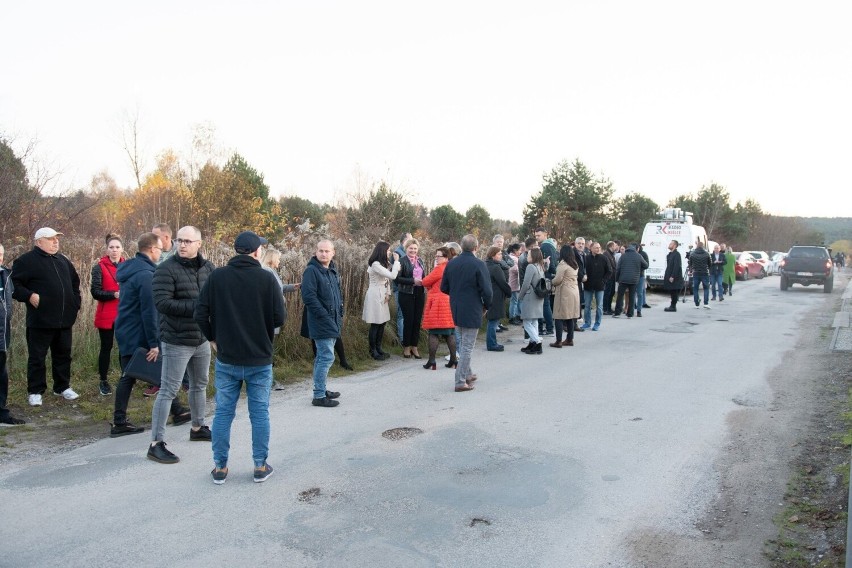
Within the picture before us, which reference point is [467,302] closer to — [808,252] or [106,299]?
[106,299]

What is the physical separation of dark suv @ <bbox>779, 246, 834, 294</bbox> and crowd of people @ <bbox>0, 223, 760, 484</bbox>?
60.8 feet

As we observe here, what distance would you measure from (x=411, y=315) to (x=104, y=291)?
4.61 metres

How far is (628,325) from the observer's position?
14.7m

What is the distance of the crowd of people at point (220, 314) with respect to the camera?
4.90 meters

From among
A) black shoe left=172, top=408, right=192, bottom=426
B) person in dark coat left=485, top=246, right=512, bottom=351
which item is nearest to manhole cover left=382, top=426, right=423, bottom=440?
black shoe left=172, top=408, right=192, bottom=426

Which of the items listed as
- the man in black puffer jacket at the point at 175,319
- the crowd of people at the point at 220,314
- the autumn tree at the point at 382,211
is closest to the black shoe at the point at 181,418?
the crowd of people at the point at 220,314

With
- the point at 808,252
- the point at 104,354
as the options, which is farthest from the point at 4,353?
the point at 808,252

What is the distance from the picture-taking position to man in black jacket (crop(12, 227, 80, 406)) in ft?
23.1

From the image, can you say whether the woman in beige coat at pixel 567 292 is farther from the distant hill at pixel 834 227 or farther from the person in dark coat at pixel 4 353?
the distant hill at pixel 834 227

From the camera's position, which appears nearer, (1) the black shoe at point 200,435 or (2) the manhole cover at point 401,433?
(1) the black shoe at point 200,435

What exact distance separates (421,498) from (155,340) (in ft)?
9.58

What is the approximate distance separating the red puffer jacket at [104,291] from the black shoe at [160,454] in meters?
2.82

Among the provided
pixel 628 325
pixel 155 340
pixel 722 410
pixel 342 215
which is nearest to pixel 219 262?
pixel 155 340

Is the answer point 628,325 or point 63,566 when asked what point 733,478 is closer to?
point 63,566
